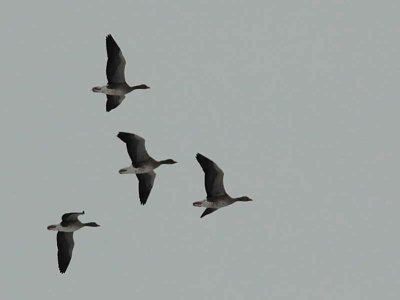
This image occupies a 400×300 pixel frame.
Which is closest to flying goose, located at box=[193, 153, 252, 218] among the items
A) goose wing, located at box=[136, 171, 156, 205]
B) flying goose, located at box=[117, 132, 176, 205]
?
flying goose, located at box=[117, 132, 176, 205]

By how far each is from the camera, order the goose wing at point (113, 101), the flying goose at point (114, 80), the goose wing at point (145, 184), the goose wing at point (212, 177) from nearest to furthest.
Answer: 1. the goose wing at point (212, 177)
2. the flying goose at point (114, 80)
3. the goose wing at point (145, 184)
4. the goose wing at point (113, 101)

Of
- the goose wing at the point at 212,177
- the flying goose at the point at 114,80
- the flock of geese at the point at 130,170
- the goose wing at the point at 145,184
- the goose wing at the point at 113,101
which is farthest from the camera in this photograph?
the goose wing at the point at 113,101

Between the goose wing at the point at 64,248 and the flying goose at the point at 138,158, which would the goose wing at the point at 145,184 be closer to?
the flying goose at the point at 138,158

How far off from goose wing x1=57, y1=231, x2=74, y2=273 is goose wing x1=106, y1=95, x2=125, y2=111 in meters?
5.25

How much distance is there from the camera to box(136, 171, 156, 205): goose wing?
46.1 metres

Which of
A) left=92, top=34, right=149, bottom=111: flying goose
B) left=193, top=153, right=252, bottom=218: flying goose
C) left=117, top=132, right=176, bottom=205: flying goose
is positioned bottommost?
left=193, top=153, right=252, bottom=218: flying goose

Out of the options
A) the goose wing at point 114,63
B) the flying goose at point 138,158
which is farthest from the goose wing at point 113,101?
the flying goose at point 138,158

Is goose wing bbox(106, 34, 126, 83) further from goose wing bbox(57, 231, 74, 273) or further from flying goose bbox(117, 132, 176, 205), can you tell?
goose wing bbox(57, 231, 74, 273)

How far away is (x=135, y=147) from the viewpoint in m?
44.6

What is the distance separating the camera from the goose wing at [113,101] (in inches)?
1845

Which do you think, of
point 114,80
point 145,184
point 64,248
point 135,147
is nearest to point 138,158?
point 135,147

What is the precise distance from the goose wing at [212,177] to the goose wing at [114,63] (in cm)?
537

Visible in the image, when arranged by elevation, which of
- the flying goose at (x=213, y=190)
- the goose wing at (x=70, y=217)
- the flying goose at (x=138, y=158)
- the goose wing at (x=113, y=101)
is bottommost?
the goose wing at (x=70, y=217)

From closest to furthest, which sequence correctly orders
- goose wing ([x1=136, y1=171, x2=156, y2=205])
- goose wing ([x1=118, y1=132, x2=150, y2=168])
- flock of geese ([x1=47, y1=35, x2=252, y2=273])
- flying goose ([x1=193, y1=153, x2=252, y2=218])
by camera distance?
flying goose ([x1=193, y1=153, x2=252, y2=218])
flock of geese ([x1=47, y1=35, x2=252, y2=273])
goose wing ([x1=118, y1=132, x2=150, y2=168])
goose wing ([x1=136, y1=171, x2=156, y2=205])
